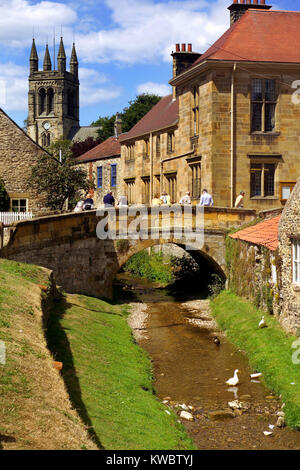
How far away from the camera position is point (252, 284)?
79.3 ft

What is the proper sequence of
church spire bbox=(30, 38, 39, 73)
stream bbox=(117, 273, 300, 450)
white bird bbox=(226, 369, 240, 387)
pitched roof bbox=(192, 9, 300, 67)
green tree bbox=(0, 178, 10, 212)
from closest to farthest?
1. stream bbox=(117, 273, 300, 450)
2. white bird bbox=(226, 369, 240, 387)
3. pitched roof bbox=(192, 9, 300, 67)
4. green tree bbox=(0, 178, 10, 212)
5. church spire bbox=(30, 38, 39, 73)

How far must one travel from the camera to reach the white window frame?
18359 mm

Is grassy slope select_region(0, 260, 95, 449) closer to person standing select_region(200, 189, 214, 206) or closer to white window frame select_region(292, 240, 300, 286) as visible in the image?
white window frame select_region(292, 240, 300, 286)

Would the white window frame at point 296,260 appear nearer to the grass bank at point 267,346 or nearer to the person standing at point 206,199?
the grass bank at point 267,346

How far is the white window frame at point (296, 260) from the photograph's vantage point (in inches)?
723

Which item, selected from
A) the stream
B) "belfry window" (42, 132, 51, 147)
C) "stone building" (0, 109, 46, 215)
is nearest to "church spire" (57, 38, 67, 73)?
"belfry window" (42, 132, 51, 147)

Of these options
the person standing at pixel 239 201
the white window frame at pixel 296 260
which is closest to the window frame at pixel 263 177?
the person standing at pixel 239 201

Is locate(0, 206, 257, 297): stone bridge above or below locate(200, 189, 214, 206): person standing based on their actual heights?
below

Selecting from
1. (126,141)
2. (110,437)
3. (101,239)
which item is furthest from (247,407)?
(126,141)

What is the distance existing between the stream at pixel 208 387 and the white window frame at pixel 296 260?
288cm

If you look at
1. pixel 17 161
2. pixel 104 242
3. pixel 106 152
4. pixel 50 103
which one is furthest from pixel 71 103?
pixel 104 242

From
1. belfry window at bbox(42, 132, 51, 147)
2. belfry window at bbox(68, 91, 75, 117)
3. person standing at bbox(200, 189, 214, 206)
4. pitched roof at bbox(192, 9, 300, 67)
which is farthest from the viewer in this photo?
belfry window at bbox(68, 91, 75, 117)

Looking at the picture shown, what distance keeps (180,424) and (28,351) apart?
3730 mm
